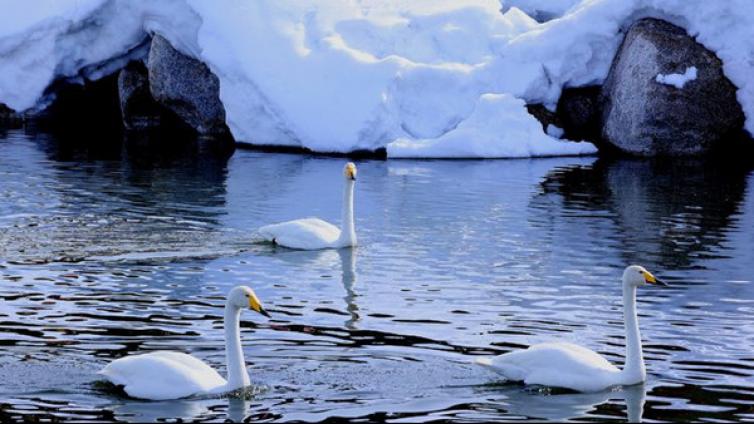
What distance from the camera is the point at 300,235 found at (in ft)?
53.7

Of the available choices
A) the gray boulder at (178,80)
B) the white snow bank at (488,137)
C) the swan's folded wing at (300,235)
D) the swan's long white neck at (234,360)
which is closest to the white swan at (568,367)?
the swan's long white neck at (234,360)

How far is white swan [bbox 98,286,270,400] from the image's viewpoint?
9.48 meters

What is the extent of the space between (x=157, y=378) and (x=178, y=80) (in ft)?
64.5

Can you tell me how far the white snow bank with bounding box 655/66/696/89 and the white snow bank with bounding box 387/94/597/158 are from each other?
2.33 metres

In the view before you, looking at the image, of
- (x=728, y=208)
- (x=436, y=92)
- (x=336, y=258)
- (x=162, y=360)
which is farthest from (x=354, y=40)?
(x=162, y=360)

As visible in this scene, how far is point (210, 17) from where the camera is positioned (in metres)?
27.0

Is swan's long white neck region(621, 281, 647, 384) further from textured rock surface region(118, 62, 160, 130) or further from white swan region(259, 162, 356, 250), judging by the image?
textured rock surface region(118, 62, 160, 130)

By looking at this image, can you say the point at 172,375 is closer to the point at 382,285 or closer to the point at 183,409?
the point at 183,409

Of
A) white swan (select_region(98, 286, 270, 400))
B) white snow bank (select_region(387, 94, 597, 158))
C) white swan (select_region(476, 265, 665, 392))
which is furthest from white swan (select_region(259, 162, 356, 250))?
white snow bank (select_region(387, 94, 597, 158))

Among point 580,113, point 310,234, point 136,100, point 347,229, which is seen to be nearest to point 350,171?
point 347,229

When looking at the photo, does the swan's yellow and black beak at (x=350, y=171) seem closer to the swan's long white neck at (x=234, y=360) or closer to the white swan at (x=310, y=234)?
the white swan at (x=310, y=234)

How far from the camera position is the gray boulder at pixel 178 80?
2861cm

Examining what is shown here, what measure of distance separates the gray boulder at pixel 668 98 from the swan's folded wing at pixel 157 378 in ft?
58.6

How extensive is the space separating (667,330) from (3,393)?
17.9 ft
